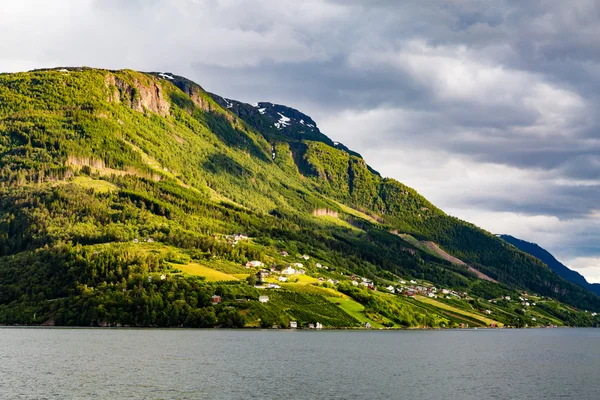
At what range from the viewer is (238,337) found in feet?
545

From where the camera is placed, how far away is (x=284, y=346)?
14362 centimetres

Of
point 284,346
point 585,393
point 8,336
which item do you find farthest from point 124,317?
point 585,393

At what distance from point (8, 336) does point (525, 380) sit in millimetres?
123523

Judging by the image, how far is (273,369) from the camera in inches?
4072

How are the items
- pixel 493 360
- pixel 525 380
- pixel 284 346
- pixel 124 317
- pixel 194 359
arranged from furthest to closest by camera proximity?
pixel 124 317, pixel 284 346, pixel 493 360, pixel 194 359, pixel 525 380

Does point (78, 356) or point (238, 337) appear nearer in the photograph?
point (78, 356)

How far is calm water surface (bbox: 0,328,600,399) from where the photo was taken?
8250 cm

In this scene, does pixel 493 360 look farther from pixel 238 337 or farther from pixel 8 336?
pixel 8 336

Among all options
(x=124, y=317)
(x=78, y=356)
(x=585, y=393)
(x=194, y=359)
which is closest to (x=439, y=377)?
(x=585, y=393)

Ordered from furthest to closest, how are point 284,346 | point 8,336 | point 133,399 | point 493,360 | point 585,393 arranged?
1. point 8,336
2. point 284,346
3. point 493,360
4. point 585,393
5. point 133,399

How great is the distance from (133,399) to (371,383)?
114 feet

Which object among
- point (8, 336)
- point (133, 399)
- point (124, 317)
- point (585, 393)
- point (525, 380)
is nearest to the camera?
point (133, 399)

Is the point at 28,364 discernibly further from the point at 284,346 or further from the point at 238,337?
the point at 238,337

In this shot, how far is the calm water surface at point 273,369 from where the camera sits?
271 ft
